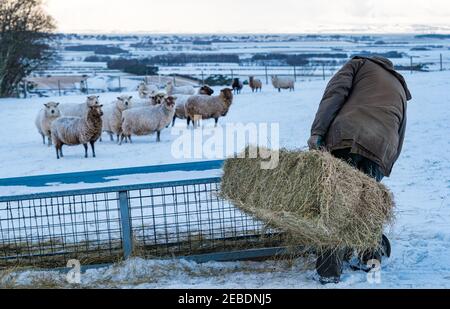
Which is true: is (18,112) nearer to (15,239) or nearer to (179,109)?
(179,109)

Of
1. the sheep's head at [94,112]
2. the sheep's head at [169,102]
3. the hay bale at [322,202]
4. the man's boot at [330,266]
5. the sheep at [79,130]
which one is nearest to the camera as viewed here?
the hay bale at [322,202]

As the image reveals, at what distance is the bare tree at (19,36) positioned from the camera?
46.6 meters

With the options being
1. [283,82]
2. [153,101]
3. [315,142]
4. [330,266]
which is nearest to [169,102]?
[153,101]

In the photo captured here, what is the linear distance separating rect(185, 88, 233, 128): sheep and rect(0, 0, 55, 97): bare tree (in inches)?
1105

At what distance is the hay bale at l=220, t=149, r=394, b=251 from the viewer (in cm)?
518

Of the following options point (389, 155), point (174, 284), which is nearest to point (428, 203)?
point (389, 155)

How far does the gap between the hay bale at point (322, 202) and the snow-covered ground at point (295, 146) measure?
0.50 m

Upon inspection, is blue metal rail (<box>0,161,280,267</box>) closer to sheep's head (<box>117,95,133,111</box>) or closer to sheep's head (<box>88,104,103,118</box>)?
sheep's head (<box>88,104,103,118</box>)

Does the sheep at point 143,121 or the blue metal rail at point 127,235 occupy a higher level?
the blue metal rail at point 127,235

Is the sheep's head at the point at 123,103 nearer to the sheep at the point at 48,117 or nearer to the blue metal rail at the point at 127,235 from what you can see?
the sheep at the point at 48,117

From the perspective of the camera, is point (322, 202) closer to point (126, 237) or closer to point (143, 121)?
point (126, 237)

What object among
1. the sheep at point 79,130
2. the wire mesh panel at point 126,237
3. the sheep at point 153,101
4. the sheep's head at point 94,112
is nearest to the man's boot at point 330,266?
the wire mesh panel at point 126,237

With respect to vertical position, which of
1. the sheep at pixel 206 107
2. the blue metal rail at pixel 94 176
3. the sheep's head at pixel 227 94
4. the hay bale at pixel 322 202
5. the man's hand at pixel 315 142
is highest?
the man's hand at pixel 315 142
